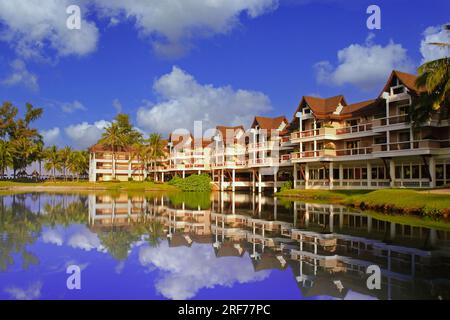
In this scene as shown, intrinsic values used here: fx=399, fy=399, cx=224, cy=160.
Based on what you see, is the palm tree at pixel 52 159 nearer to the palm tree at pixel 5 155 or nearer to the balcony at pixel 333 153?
the palm tree at pixel 5 155

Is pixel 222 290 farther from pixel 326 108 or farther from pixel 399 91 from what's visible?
pixel 326 108

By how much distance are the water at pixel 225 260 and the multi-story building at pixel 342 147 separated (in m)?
17.9

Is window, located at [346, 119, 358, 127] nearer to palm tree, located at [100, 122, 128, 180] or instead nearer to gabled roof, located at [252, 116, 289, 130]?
gabled roof, located at [252, 116, 289, 130]

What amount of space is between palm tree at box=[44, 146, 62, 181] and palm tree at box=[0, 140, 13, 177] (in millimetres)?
10037

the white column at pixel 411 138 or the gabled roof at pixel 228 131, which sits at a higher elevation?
the gabled roof at pixel 228 131

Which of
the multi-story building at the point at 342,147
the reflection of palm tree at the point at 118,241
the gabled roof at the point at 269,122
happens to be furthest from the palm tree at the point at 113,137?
the reflection of palm tree at the point at 118,241

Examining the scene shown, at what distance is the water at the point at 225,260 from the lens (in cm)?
833

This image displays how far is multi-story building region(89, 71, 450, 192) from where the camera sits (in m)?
34.6

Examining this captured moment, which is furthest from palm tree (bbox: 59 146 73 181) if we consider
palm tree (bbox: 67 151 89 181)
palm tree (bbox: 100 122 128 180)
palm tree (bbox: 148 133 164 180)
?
palm tree (bbox: 148 133 164 180)

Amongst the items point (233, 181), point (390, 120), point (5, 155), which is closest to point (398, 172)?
→ point (390, 120)

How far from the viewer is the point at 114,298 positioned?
7.75 m

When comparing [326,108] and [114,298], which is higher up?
[326,108]

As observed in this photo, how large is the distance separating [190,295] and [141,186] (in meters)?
61.1
